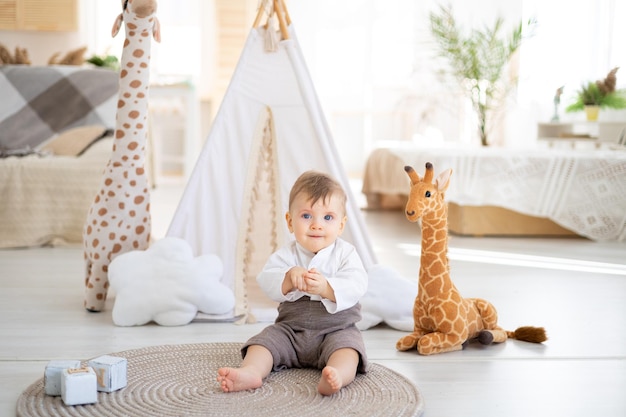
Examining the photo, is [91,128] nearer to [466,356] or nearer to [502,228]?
[502,228]

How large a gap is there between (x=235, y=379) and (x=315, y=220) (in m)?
0.43

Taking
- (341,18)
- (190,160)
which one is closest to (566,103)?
(341,18)

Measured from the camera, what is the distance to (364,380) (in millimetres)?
1878

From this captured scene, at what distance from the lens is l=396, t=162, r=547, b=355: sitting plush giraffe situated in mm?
2156

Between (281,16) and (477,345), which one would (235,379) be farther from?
(281,16)

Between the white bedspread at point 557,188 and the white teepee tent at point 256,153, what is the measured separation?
6.06 feet

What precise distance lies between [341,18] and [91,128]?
4.80 m

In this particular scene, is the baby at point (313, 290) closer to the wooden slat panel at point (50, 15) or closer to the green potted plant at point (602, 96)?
the green potted plant at point (602, 96)

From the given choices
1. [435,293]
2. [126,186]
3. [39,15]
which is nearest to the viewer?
[435,293]

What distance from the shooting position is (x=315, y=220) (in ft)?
6.36

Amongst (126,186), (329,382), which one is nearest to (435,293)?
(329,382)

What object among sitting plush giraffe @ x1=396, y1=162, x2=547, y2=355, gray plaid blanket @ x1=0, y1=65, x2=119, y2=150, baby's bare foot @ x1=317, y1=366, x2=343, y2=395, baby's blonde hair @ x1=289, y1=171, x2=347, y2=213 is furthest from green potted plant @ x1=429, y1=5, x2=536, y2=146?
baby's bare foot @ x1=317, y1=366, x2=343, y2=395

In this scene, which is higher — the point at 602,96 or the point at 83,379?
the point at 602,96

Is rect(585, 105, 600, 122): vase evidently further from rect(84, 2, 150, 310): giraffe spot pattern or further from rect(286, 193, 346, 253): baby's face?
rect(286, 193, 346, 253): baby's face
